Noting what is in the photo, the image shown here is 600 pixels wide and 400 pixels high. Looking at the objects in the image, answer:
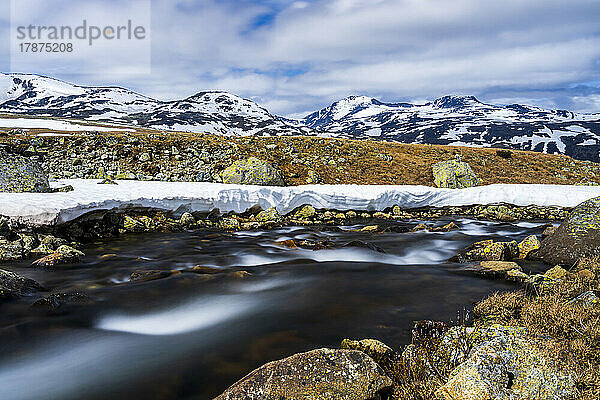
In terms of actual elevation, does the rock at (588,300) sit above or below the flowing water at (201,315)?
above

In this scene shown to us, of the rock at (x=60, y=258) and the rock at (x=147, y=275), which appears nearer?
the rock at (x=147, y=275)

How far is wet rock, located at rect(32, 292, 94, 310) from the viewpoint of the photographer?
725 cm

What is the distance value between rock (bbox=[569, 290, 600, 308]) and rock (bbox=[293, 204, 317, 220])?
14.2 m

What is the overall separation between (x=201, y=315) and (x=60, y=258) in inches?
223

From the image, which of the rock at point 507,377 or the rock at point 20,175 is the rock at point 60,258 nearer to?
the rock at point 20,175

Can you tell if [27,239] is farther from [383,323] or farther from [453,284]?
[453,284]

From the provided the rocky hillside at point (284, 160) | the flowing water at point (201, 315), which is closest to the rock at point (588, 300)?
the flowing water at point (201, 315)

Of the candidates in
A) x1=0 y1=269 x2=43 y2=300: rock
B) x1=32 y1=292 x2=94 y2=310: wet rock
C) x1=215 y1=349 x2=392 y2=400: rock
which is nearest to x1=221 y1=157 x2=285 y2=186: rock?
x1=0 y1=269 x2=43 y2=300: rock

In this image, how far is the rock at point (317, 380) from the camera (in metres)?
3.85

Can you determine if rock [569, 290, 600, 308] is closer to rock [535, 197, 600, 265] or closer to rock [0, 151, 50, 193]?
rock [535, 197, 600, 265]

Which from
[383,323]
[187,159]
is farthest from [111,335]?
[187,159]

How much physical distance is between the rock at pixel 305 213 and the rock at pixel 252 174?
6.25 metres

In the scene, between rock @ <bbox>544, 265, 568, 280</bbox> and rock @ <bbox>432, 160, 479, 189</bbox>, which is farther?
rock @ <bbox>432, 160, 479, 189</bbox>

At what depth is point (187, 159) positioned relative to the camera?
3328 cm
